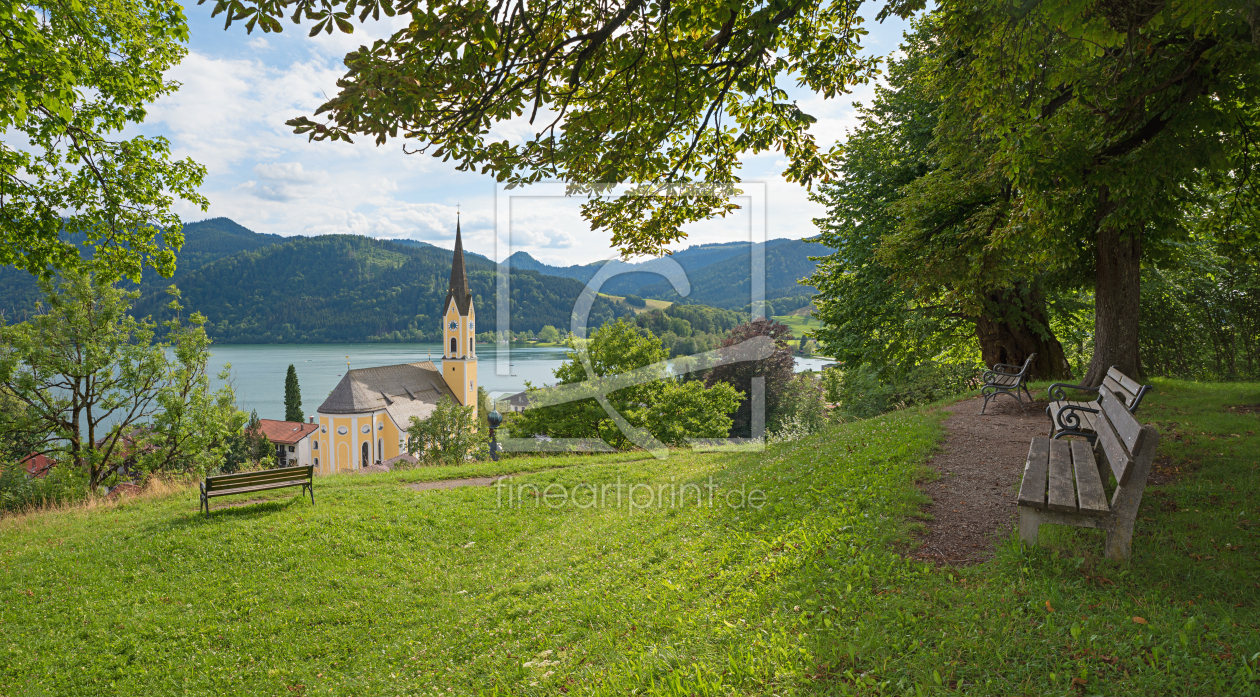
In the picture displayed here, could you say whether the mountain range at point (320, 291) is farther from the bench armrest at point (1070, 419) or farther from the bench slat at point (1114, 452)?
the bench slat at point (1114, 452)

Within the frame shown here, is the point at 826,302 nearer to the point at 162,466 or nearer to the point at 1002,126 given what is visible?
the point at 1002,126

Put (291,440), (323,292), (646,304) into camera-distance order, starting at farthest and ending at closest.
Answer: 1. (323,292)
2. (291,440)
3. (646,304)

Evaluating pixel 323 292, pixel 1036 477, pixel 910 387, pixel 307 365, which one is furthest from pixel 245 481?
pixel 307 365

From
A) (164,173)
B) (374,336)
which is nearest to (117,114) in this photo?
(164,173)

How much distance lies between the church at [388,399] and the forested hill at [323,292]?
173ft

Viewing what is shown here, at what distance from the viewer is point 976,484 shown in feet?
16.9

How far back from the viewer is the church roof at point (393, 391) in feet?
159

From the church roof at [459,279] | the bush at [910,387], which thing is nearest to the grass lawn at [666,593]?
the bush at [910,387]

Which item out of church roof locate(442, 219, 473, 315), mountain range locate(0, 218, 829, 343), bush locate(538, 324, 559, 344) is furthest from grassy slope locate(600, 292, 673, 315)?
mountain range locate(0, 218, 829, 343)

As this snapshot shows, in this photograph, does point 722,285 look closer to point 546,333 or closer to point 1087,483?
point 546,333

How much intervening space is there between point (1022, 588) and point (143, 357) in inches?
894

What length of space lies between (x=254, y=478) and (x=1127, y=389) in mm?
10761

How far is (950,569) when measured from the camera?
11.4ft

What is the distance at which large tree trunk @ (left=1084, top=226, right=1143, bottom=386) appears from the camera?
832 cm
